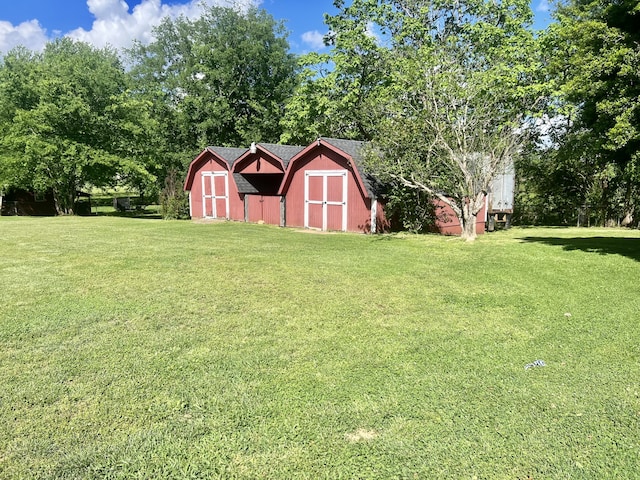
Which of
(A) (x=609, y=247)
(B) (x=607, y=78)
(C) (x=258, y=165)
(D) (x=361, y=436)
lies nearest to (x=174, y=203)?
(C) (x=258, y=165)

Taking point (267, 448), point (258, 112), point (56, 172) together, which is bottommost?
point (267, 448)

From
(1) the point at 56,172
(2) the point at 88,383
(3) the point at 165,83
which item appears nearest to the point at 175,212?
(1) the point at 56,172

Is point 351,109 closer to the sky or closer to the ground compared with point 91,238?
closer to the sky

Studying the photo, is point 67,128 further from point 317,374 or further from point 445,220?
point 317,374

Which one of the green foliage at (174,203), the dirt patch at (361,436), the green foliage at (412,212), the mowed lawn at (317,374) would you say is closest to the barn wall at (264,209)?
the green foliage at (412,212)

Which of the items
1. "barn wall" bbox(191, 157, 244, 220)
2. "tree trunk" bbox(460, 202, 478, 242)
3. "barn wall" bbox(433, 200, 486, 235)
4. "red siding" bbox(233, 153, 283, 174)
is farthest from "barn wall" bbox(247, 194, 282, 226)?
"tree trunk" bbox(460, 202, 478, 242)

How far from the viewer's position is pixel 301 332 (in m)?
4.83

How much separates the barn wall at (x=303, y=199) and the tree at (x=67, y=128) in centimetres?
1195

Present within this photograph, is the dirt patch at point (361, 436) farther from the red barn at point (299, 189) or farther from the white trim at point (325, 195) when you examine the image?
the white trim at point (325, 195)

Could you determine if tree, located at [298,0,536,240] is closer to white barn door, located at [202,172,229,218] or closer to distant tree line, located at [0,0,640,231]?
distant tree line, located at [0,0,640,231]

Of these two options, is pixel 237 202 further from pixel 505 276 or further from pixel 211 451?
pixel 211 451

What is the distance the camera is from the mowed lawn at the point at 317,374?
267cm

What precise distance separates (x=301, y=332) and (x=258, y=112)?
31.7 m

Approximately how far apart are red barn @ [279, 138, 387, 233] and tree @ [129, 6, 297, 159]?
1558 cm
